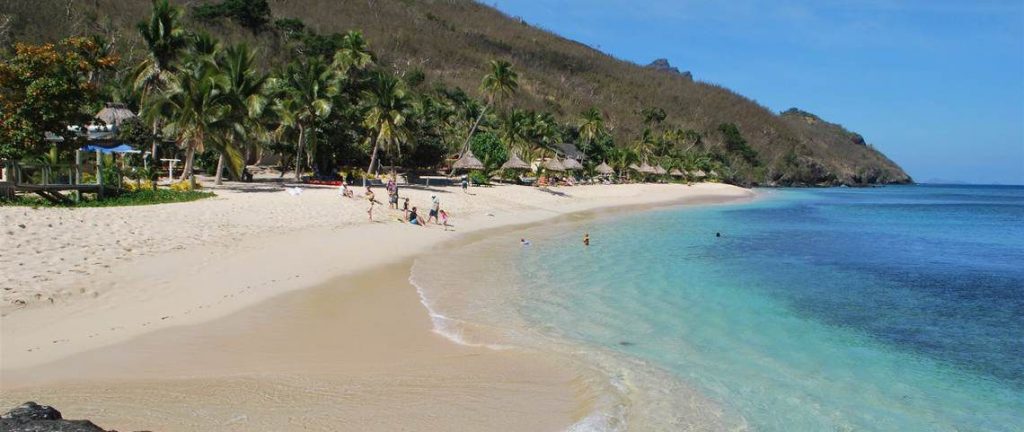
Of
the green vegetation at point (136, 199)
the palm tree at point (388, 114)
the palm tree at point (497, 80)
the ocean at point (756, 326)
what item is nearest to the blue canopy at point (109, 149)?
the green vegetation at point (136, 199)

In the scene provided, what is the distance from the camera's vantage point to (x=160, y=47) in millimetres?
29531

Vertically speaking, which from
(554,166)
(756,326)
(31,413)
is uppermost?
(554,166)

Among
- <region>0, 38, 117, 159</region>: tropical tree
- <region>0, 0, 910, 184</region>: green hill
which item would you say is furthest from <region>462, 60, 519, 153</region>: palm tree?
<region>0, 0, 910, 184</region>: green hill

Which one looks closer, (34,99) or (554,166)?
(34,99)

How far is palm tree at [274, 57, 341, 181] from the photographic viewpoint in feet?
99.7

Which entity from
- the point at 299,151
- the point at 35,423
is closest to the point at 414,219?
the point at 299,151

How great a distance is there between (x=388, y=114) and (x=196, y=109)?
1115 cm

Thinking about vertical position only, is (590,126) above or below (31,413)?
above

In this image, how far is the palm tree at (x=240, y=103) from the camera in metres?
25.2

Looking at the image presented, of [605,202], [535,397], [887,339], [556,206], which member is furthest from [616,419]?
[605,202]

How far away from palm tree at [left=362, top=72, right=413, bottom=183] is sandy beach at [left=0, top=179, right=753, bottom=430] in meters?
18.5

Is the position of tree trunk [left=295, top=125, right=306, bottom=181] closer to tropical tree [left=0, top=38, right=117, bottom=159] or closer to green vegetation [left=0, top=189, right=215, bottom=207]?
green vegetation [left=0, top=189, right=215, bottom=207]

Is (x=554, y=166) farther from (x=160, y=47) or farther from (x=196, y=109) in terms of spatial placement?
(x=196, y=109)

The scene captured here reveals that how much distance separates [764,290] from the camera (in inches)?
540
